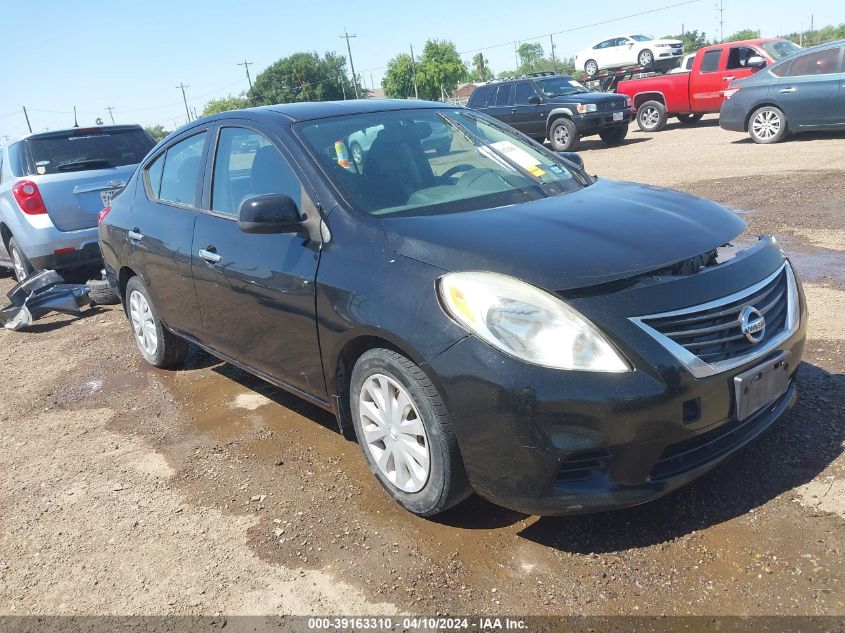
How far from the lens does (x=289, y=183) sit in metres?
3.59

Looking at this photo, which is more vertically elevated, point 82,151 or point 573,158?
point 82,151

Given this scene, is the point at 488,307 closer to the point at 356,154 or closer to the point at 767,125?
the point at 356,154

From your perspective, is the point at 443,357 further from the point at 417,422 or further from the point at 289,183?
the point at 289,183

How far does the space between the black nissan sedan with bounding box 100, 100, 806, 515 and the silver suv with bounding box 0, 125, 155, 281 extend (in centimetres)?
406

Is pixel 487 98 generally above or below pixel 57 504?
above

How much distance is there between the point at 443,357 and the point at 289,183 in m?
1.40

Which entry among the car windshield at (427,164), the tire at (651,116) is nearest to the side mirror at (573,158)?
the car windshield at (427,164)

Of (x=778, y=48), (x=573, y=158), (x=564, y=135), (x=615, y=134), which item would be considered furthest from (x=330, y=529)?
(x=778, y=48)

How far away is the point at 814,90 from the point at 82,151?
1175 centimetres

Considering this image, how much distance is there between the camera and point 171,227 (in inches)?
177

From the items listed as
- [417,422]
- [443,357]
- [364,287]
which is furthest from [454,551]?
[364,287]

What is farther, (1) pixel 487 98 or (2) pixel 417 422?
(1) pixel 487 98

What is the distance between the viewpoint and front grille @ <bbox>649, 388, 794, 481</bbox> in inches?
105

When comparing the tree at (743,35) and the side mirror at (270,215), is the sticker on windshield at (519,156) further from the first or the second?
the tree at (743,35)
